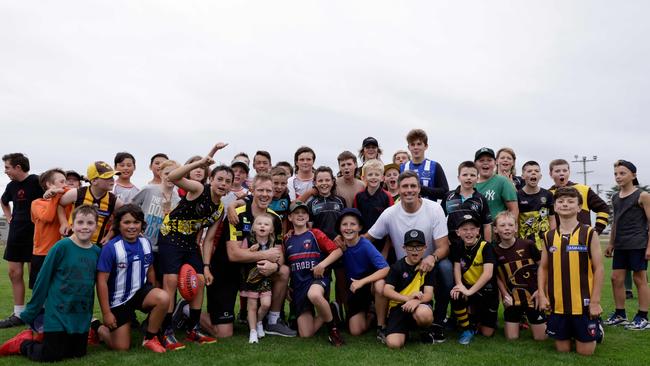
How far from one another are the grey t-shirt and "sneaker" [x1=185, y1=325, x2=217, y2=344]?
1166 mm

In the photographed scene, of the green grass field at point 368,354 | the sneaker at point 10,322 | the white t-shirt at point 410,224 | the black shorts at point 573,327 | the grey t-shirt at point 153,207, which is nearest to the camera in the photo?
the green grass field at point 368,354

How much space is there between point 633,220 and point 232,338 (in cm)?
588

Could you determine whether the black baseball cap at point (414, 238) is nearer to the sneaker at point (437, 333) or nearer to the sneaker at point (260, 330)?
the sneaker at point (437, 333)

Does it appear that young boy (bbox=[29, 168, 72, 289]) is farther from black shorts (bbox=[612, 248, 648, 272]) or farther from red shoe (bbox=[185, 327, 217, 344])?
black shorts (bbox=[612, 248, 648, 272])

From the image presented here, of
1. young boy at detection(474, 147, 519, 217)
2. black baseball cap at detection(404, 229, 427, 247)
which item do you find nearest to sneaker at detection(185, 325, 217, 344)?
black baseball cap at detection(404, 229, 427, 247)

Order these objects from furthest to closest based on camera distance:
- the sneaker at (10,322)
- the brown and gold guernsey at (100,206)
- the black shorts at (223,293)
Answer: the sneaker at (10,322), the black shorts at (223,293), the brown and gold guernsey at (100,206)

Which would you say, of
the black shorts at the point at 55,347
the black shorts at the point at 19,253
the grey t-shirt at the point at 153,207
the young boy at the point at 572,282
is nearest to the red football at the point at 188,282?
the grey t-shirt at the point at 153,207

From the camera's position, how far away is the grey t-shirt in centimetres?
631

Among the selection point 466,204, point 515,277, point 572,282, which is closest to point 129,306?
point 466,204

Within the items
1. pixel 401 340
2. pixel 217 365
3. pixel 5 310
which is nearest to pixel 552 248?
pixel 401 340

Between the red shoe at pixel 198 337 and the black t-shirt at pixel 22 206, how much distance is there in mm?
3265

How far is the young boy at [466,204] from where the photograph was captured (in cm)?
623

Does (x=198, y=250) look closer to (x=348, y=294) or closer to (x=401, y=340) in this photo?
(x=348, y=294)

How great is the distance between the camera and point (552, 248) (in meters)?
5.41
